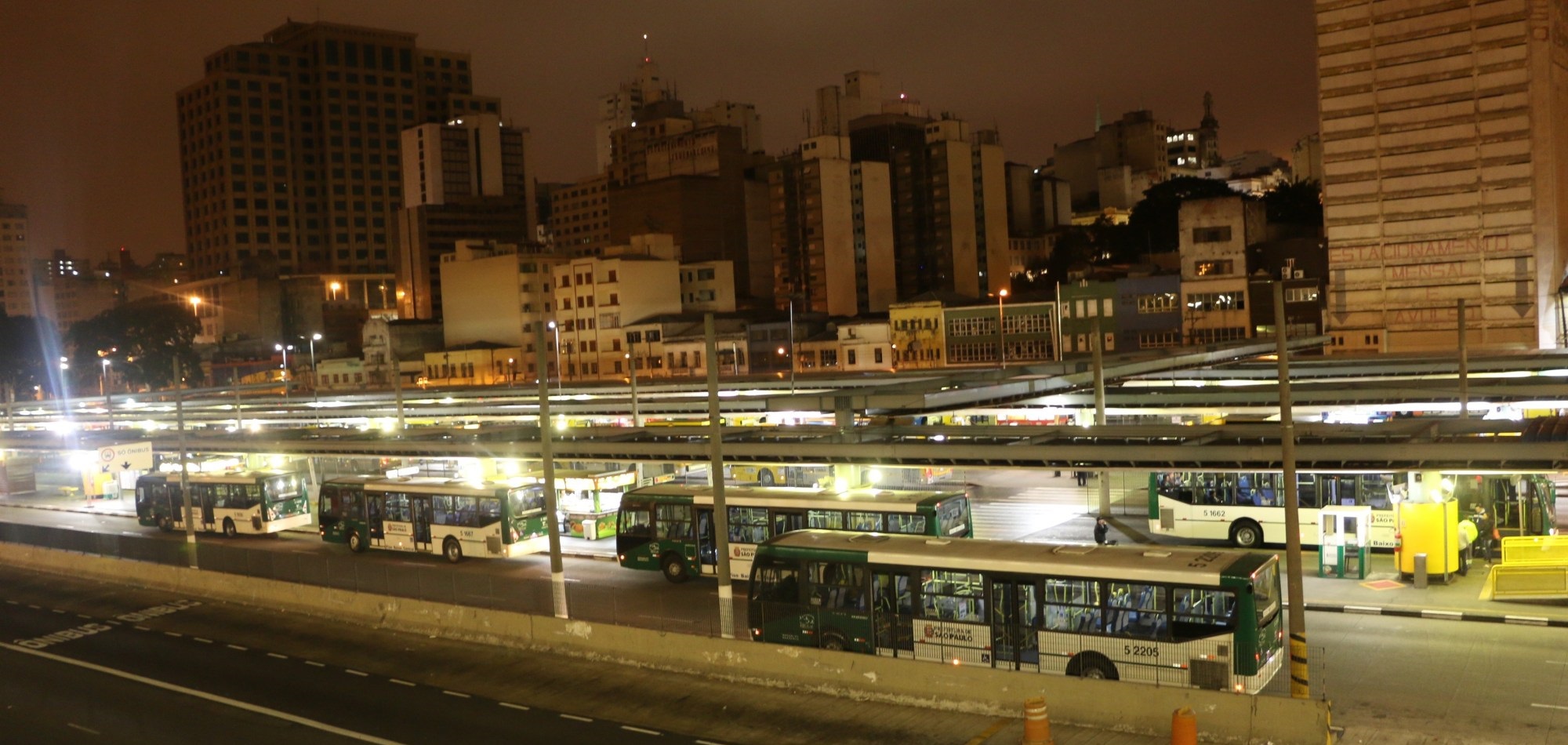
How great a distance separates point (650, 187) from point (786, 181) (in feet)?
62.6

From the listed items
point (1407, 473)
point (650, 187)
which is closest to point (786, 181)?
point (650, 187)

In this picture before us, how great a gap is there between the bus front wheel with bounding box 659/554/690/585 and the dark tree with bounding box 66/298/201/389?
362ft

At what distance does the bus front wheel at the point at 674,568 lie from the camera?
94.3 ft

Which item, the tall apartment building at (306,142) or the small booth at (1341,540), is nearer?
the small booth at (1341,540)

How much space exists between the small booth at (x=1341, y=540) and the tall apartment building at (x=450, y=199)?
14533cm

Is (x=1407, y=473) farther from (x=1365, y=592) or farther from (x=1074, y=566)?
(x=1074, y=566)

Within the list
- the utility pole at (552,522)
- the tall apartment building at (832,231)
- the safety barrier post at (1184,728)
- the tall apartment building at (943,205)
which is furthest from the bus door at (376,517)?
the tall apartment building at (943,205)

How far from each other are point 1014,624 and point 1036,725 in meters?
3.53

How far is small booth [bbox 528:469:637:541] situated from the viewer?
35.5m

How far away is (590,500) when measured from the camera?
36000 mm

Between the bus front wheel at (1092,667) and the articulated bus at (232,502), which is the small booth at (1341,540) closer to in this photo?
the bus front wheel at (1092,667)

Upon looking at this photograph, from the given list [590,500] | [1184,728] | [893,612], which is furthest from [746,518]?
[1184,728]

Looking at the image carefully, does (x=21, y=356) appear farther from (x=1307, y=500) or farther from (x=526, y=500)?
(x=1307, y=500)

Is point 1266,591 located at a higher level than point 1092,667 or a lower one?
higher
